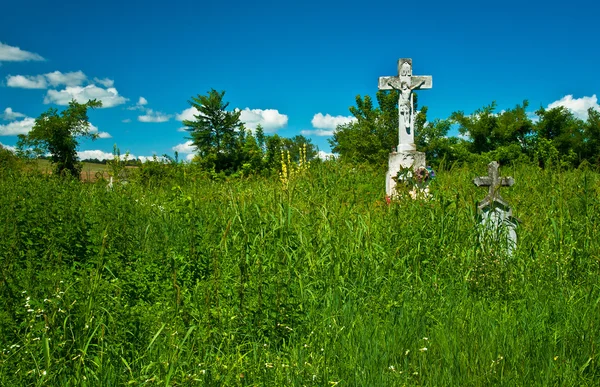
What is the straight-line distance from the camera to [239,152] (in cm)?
2366

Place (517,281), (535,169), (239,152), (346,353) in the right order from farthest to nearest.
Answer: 1. (239,152)
2. (535,169)
3. (517,281)
4. (346,353)

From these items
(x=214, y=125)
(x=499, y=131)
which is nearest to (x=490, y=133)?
(x=499, y=131)

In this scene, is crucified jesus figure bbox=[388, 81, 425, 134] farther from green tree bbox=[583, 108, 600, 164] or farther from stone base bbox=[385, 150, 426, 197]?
green tree bbox=[583, 108, 600, 164]

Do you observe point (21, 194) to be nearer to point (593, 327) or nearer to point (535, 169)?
point (593, 327)

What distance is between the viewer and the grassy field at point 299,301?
269 cm

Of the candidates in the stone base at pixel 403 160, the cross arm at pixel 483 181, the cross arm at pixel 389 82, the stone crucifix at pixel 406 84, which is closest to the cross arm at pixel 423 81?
the stone crucifix at pixel 406 84

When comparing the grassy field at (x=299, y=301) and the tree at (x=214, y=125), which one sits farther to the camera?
the tree at (x=214, y=125)

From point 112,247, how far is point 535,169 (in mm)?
8318

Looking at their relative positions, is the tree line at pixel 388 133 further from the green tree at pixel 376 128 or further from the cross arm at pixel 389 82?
the cross arm at pixel 389 82

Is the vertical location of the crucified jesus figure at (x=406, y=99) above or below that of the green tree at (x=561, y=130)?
below

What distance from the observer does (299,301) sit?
11.2 feet

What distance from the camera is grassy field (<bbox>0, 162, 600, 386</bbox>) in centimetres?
269


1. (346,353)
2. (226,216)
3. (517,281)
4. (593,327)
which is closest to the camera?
(346,353)

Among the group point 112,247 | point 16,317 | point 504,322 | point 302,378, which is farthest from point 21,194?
point 504,322
